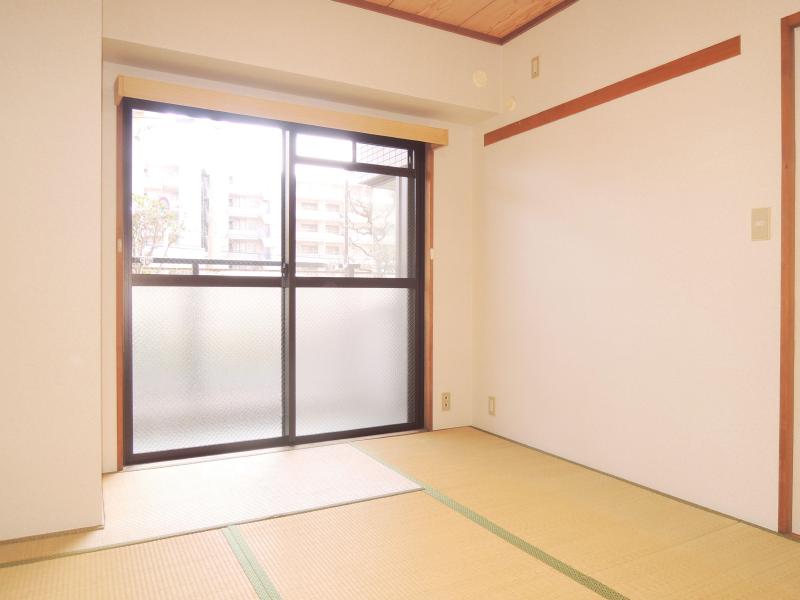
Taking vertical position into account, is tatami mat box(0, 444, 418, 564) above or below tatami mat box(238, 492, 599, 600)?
above

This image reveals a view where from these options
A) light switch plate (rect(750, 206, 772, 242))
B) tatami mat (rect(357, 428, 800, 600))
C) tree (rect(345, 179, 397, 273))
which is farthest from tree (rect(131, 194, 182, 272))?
light switch plate (rect(750, 206, 772, 242))

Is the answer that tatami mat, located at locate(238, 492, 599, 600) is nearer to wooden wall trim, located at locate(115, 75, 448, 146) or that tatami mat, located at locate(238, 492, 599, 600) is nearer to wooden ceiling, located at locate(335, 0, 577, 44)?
wooden wall trim, located at locate(115, 75, 448, 146)

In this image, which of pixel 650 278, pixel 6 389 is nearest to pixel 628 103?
pixel 650 278

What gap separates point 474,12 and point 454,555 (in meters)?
3.14

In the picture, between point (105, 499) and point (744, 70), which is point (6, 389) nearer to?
point (105, 499)

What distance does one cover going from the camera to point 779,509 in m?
2.28

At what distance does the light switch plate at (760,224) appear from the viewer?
7.61 feet

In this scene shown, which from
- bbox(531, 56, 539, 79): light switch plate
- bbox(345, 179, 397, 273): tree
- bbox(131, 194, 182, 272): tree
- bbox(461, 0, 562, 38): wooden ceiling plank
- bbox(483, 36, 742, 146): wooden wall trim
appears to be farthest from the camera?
bbox(345, 179, 397, 273): tree

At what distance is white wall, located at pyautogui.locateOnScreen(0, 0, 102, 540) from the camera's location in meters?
2.21

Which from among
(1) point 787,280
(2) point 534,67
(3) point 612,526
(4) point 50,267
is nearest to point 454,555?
(3) point 612,526

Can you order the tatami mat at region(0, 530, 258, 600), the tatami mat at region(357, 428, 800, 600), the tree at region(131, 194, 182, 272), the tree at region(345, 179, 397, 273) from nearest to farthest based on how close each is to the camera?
the tatami mat at region(0, 530, 258, 600) → the tatami mat at region(357, 428, 800, 600) → the tree at region(131, 194, 182, 272) → the tree at region(345, 179, 397, 273)

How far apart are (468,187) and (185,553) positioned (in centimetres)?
307

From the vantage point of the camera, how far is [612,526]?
92.8 inches

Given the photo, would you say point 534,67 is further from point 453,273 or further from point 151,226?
point 151,226
